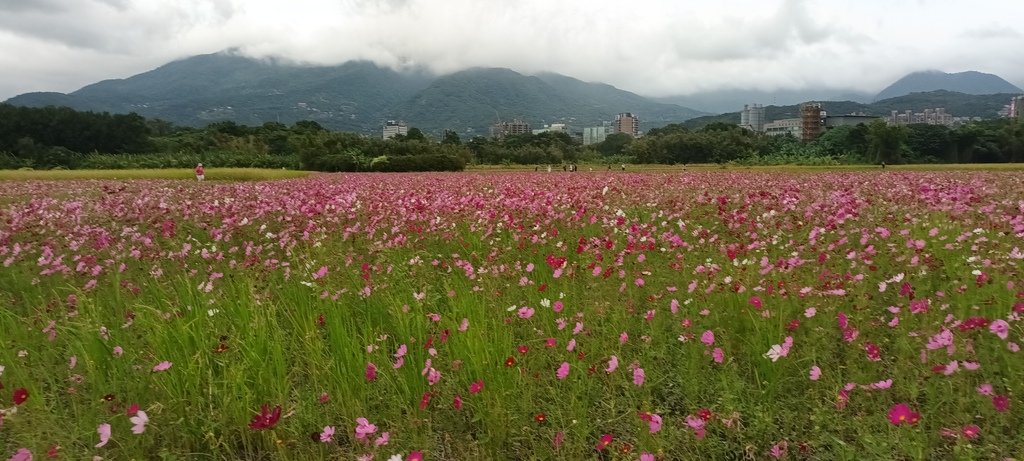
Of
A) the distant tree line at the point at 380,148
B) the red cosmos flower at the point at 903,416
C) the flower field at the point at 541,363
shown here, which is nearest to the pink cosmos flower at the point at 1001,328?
the flower field at the point at 541,363

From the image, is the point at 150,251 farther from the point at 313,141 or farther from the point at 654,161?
the point at 654,161

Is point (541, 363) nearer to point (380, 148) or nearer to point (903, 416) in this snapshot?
point (903, 416)

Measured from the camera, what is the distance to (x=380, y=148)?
48062 mm

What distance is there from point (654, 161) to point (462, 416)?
185 ft

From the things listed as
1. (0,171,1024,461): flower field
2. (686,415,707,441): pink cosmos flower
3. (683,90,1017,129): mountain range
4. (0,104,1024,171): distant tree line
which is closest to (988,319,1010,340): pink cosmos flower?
(0,171,1024,461): flower field

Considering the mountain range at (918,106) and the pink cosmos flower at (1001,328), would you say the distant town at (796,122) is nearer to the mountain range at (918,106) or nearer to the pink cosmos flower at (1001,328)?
the mountain range at (918,106)

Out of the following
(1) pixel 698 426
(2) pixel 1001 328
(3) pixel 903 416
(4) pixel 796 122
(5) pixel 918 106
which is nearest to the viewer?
(3) pixel 903 416

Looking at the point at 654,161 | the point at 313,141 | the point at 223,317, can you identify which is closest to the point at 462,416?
the point at 223,317

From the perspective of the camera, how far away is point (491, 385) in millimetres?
2527

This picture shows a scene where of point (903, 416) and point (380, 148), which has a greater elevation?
point (380, 148)

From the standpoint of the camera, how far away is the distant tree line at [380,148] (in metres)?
41.1

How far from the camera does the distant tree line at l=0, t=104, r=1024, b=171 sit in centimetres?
4109

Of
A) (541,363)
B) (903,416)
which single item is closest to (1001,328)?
(903,416)

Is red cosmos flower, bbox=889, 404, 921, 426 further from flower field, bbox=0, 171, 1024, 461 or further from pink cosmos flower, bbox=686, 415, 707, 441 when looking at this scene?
pink cosmos flower, bbox=686, 415, 707, 441
